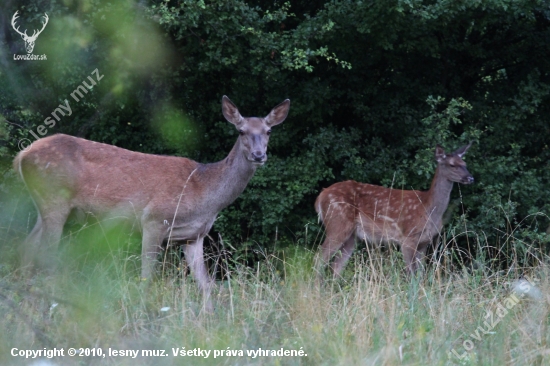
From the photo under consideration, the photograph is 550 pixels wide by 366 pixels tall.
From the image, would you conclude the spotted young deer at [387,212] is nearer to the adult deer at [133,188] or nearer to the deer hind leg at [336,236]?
the deer hind leg at [336,236]

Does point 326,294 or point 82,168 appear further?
point 82,168

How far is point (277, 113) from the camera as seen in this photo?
841cm

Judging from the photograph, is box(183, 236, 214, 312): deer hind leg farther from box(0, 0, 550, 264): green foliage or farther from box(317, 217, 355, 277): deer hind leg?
box(317, 217, 355, 277): deer hind leg

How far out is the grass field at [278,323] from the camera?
16.1 feet

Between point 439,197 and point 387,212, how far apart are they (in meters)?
0.71

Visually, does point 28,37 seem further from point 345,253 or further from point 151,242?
point 345,253

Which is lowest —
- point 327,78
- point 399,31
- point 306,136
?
point 306,136

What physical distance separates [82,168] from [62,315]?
2.72 metres

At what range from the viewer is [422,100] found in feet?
36.3

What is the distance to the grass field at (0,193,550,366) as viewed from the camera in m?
4.92

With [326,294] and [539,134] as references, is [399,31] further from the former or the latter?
[326,294]

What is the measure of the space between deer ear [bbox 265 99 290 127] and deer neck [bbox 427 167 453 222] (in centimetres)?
281

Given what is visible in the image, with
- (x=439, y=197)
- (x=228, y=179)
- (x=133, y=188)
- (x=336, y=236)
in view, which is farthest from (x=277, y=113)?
(x=439, y=197)

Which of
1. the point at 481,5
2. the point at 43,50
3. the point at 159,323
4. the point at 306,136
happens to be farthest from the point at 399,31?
the point at 159,323
